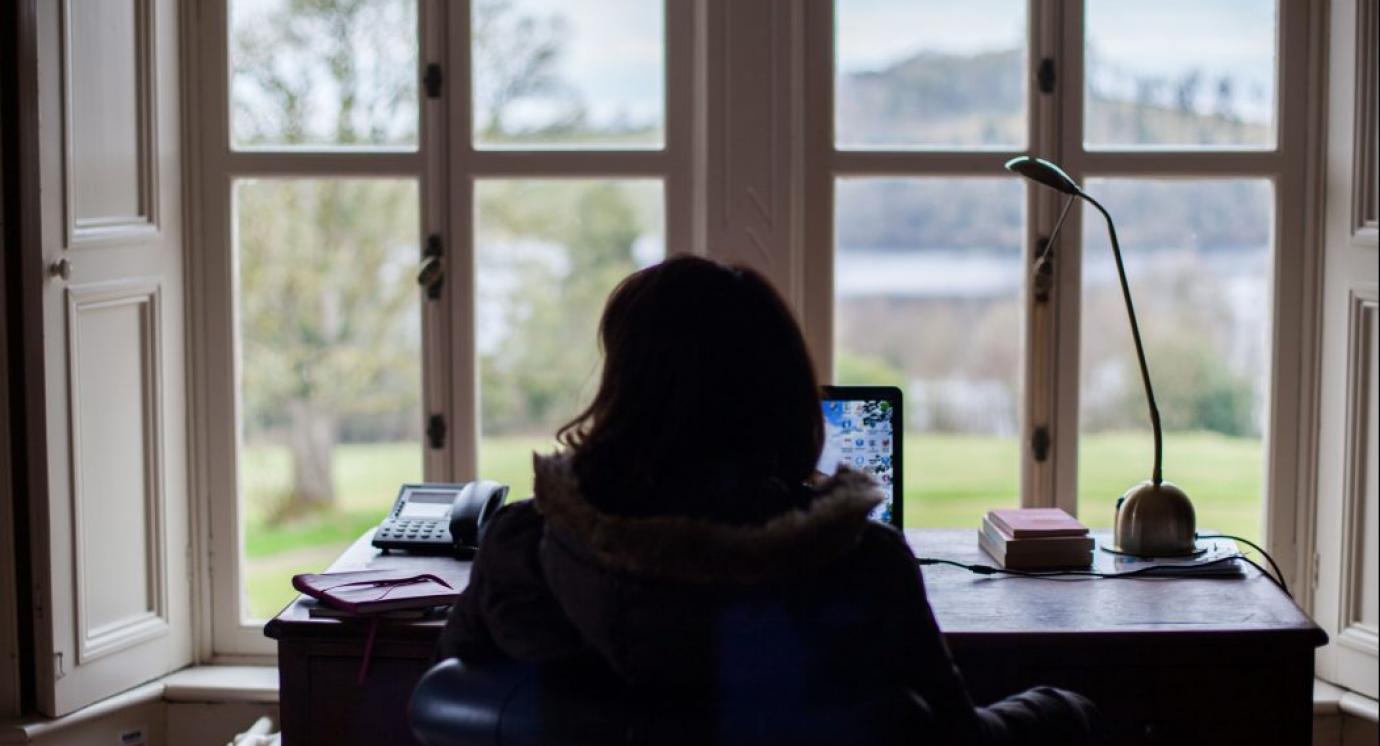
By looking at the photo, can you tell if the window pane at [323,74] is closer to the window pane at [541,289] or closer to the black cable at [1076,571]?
the black cable at [1076,571]

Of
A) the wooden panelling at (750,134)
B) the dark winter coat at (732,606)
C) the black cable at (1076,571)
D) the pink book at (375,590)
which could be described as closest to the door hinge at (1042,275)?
the wooden panelling at (750,134)

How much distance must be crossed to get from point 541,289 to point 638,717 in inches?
174

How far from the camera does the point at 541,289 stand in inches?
230

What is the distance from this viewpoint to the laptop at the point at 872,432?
2512mm

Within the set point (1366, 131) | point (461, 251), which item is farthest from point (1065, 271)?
point (461, 251)

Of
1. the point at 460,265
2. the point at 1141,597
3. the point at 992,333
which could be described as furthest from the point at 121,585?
the point at 992,333

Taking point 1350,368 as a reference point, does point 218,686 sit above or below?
below

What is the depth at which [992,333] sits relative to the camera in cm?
421

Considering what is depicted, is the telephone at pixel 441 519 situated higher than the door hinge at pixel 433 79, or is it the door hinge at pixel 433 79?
the door hinge at pixel 433 79

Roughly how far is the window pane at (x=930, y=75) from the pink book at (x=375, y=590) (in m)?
1.43

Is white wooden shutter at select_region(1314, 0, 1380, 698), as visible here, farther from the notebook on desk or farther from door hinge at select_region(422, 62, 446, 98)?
door hinge at select_region(422, 62, 446, 98)

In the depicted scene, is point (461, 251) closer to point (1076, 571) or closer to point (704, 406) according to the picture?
point (1076, 571)

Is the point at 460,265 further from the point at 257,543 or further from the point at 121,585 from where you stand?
the point at 257,543

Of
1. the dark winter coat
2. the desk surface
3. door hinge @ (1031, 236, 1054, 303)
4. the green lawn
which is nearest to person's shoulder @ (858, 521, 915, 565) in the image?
the dark winter coat
